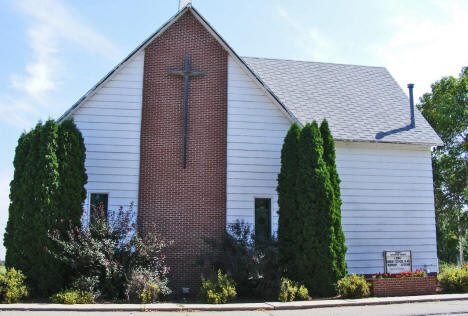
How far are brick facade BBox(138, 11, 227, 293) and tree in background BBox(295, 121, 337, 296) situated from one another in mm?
2751

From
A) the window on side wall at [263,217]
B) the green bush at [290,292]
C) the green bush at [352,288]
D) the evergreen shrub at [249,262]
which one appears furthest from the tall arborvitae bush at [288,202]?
the green bush at [352,288]

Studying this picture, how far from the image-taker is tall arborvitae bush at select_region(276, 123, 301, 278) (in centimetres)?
1255

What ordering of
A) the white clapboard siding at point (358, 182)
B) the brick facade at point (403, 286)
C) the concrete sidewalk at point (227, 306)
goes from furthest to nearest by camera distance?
the white clapboard siding at point (358, 182)
the brick facade at point (403, 286)
the concrete sidewalk at point (227, 306)

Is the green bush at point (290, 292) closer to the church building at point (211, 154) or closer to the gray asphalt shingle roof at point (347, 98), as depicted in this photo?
the church building at point (211, 154)

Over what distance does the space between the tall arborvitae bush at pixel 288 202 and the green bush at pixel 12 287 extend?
699 cm

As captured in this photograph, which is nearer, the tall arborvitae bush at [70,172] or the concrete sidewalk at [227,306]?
the concrete sidewalk at [227,306]

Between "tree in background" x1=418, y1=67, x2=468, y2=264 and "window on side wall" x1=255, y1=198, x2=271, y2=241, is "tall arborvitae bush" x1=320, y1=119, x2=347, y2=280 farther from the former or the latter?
"tree in background" x1=418, y1=67, x2=468, y2=264

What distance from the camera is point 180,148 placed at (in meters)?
13.9

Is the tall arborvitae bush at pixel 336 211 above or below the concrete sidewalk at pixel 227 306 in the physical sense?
above

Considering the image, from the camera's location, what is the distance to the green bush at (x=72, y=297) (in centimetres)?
1036

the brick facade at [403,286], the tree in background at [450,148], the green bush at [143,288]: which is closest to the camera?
the green bush at [143,288]

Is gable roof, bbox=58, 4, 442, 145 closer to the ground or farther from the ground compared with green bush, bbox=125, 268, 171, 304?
farther from the ground

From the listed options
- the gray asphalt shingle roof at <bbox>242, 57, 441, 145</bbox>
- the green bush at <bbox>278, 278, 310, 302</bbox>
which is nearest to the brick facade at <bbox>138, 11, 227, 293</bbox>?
the gray asphalt shingle roof at <bbox>242, 57, 441, 145</bbox>

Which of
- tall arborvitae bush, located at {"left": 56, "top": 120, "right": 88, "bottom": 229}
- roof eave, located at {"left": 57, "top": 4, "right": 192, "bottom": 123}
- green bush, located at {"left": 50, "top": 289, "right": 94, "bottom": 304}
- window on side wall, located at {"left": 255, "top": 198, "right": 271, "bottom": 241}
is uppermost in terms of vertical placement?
roof eave, located at {"left": 57, "top": 4, "right": 192, "bottom": 123}
